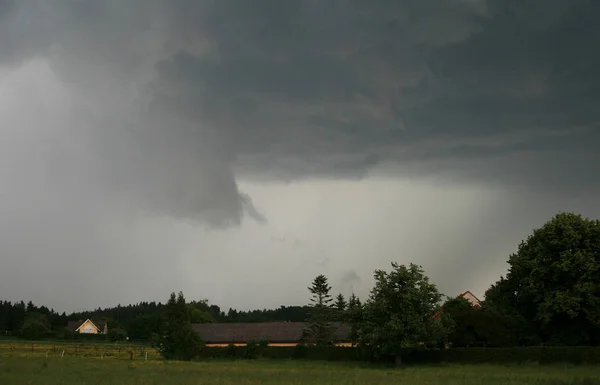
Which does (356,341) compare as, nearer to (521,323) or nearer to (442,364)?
(442,364)

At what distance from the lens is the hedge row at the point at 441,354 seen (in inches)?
1889

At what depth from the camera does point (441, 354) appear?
192ft

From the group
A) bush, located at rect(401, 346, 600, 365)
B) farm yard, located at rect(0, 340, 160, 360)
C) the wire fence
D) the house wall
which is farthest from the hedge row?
the house wall

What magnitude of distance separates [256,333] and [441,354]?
56691mm

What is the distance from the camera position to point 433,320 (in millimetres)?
59562

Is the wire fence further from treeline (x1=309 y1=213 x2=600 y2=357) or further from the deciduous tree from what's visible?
the deciduous tree

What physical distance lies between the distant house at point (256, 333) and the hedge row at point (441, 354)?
31.3 meters

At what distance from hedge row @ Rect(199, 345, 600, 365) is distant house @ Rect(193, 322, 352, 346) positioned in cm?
3130

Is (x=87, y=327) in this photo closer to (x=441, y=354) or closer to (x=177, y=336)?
(x=177, y=336)

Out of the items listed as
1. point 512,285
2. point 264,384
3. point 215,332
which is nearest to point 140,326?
point 215,332

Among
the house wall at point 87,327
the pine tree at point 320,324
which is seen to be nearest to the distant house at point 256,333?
the pine tree at point 320,324

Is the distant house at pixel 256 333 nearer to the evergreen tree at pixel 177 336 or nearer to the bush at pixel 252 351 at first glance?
the bush at pixel 252 351

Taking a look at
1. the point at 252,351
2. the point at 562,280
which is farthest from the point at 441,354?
the point at 252,351

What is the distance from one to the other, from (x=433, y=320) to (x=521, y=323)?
30.9 ft
